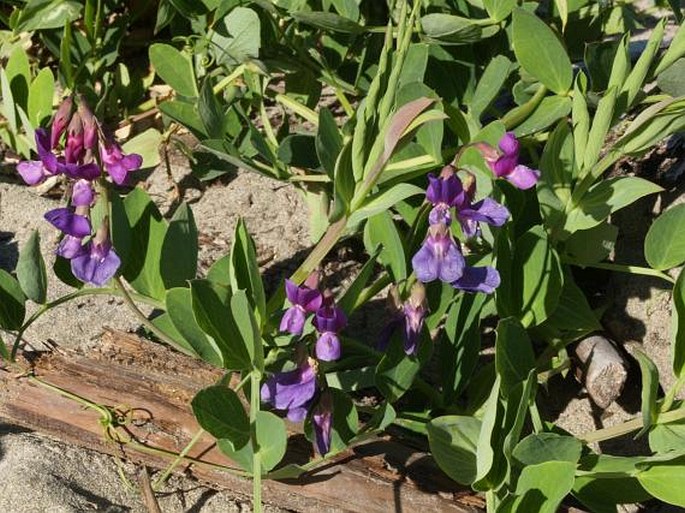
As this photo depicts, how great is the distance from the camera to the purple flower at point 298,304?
1651 millimetres

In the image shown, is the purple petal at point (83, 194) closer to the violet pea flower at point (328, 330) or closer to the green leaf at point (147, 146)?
the violet pea flower at point (328, 330)

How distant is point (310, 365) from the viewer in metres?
1.71

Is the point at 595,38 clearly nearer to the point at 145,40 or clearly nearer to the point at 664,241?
the point at 664,241

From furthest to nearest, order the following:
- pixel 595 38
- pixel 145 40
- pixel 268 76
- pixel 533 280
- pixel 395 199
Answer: pixel 145 40
pixel 595 38
pixel 268 76
pixel 533 280
pixel 395 199

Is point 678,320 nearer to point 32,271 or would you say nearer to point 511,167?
point 511,167

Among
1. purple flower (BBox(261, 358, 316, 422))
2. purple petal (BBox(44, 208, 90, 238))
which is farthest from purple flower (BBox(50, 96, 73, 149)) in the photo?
purple flower (BBox(261, 358, 316, 422))

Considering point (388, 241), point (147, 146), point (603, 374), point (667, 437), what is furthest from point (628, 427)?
point (147, 146)

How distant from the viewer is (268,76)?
2.36 meters

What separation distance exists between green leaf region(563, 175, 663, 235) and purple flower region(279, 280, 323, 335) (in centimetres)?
61

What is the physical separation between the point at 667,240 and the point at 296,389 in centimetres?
75

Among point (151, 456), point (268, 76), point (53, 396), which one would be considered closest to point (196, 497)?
point (151, 456)

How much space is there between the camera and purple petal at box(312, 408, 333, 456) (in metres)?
1.74

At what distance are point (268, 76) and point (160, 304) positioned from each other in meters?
0.63

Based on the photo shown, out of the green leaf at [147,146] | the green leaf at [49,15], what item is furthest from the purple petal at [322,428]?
the green leaf at [49,15]
